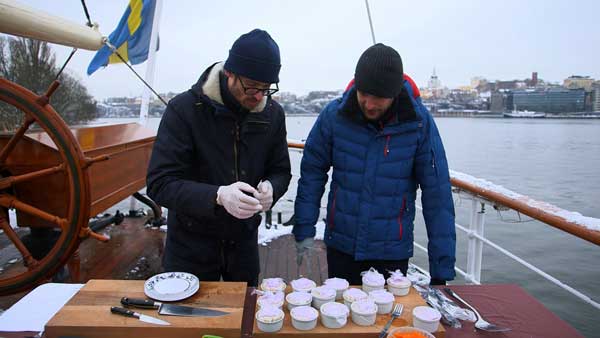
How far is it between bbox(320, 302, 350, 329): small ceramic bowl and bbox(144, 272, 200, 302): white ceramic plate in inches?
13.8

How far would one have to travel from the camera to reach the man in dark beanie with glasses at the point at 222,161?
4.16ft

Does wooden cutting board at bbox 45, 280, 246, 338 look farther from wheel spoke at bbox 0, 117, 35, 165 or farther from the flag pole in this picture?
the flag pole

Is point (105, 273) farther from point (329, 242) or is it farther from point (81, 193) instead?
point (329, 242)

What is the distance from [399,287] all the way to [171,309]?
62 cm

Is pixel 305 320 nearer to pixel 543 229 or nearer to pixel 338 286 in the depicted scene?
pixel 338 286

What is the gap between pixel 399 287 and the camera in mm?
1156

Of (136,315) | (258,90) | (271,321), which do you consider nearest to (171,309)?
(136,315)

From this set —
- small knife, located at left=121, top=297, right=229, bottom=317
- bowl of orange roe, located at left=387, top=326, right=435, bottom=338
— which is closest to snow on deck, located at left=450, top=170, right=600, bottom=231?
bowl of orange roe, located at left=387, top=326, right=435, bottom=338

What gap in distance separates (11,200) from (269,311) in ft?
5.10

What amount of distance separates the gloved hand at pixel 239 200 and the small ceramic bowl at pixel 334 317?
341mm

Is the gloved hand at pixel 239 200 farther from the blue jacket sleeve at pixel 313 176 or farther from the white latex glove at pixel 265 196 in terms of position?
the blue jacket sleeve at pixel 313 176

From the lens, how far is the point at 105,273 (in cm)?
290

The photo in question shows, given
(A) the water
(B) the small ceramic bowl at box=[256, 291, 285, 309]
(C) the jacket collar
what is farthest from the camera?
(A) the water

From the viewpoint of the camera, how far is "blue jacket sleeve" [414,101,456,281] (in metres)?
1.49
